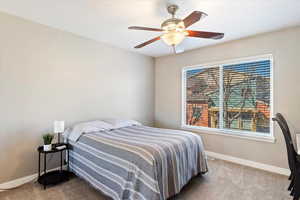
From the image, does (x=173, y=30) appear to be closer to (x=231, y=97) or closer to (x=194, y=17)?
(x=194, y=17)

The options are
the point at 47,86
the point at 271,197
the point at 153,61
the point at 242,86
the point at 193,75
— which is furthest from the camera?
the point at 153,61

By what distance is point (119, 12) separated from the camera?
7.34 feet

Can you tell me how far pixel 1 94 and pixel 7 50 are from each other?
25.2 inches

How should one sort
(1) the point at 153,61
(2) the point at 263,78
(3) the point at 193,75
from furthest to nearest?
1. (1) the point at 153,61
2. (3) the point at 193,75
3. (2) the point at 263,78

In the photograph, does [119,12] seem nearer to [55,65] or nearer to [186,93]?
[55,65]

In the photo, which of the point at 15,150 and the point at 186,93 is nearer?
the point at 15,150

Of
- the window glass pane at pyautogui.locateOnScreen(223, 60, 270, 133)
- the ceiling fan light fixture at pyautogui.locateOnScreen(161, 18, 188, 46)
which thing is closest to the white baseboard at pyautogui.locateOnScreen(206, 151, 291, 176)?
the window glass pane at pyautogui.locateOnScreen(223, 60, 270, 133)

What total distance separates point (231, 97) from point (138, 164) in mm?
2571

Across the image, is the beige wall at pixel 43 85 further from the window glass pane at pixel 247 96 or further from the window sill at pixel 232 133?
the window glass pane at pixel 247 96

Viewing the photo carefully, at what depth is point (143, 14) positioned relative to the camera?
2.28 m

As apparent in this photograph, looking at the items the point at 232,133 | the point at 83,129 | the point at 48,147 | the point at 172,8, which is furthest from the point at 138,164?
the point at 232,133

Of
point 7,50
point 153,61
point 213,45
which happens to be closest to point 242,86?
point 213,45

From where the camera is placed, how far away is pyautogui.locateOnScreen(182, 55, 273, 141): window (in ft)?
9.67

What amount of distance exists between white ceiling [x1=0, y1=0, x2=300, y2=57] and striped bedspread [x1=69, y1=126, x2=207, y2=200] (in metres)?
1.80
